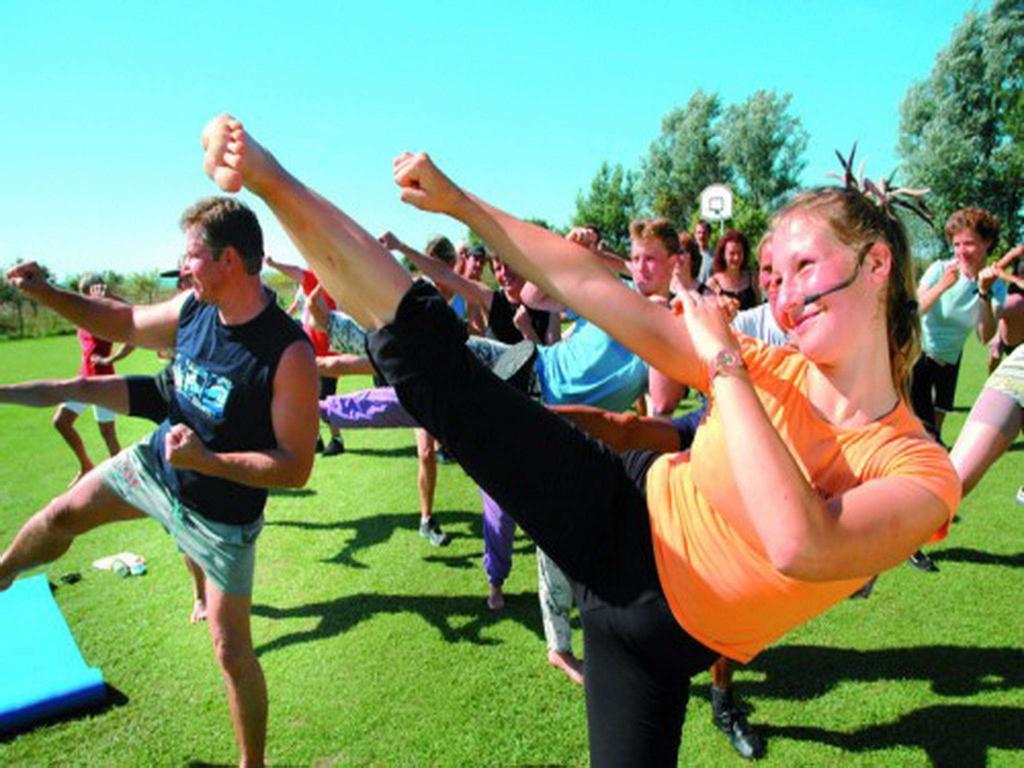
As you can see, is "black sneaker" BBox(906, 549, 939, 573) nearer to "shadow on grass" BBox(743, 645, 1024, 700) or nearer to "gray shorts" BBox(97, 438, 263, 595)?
"shadow on grass" BBox(743, 645, 1024, 700)

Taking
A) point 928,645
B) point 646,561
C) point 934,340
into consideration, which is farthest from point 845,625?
point 934,340

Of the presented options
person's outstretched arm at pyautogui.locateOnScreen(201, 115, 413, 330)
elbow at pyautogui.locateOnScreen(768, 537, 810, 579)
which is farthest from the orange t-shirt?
person's outstretched arm at pyautogui.locateOnScreen(201, 115, 413, 330)

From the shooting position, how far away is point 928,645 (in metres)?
3.89

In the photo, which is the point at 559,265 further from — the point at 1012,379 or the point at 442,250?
the point at 442,250

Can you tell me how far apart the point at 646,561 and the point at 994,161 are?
4075 cm

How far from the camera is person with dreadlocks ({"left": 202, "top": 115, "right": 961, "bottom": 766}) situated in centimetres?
158

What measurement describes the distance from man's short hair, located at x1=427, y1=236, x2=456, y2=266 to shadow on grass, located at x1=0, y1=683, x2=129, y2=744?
3.94m

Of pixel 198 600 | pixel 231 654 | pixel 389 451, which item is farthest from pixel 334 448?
pixel 231 654

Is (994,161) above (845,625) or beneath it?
above

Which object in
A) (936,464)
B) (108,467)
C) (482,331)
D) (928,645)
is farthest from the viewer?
(482,331)

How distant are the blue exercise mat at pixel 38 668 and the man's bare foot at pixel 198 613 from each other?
68 centimetres

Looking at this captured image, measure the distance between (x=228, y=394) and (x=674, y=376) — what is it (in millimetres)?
1802

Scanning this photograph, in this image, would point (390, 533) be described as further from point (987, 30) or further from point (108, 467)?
point (987, 30)

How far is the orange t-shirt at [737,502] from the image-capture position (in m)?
1.52
